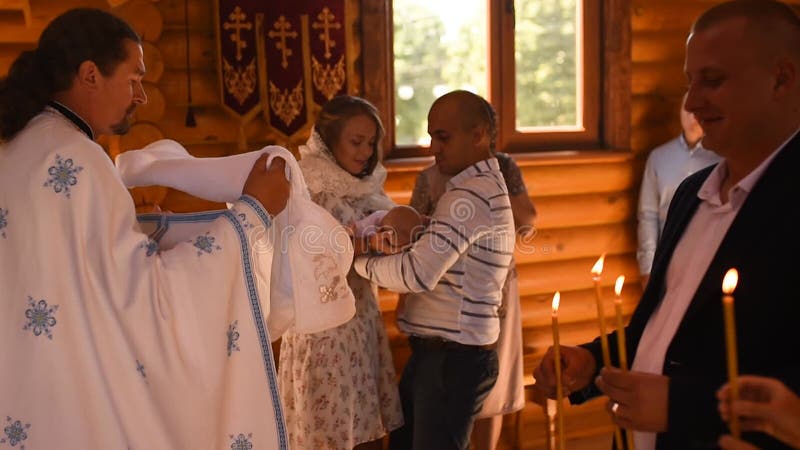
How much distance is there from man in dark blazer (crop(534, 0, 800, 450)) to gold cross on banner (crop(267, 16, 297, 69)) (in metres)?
2.35

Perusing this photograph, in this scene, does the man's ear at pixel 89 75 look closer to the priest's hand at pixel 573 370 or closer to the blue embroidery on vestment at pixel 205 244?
the blue embroidery on vestment at pixel 205 244

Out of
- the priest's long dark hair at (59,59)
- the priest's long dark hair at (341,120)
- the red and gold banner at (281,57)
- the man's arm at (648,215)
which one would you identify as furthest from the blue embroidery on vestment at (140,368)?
the man's arm at (648,215)

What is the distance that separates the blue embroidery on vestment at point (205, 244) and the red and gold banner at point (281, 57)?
5.53 feet

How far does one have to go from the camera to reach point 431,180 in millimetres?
3350

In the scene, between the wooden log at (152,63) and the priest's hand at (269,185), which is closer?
the priest's hand at (269,185)

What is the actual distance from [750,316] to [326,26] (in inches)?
107

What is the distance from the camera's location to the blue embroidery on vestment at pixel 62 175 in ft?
6.12

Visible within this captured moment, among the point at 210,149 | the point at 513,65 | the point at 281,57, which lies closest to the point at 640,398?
the point at 281,57

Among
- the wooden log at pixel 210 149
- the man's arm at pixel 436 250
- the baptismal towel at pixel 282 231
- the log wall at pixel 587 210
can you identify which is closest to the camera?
the baptismal towel at pixel 282 231

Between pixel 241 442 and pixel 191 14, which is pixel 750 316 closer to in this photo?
pixel 241 442

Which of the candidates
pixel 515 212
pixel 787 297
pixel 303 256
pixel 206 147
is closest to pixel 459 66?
pixel 515 212

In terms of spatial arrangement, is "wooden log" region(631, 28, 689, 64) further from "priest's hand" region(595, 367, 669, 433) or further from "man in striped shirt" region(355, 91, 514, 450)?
"priest's hand" region(595, 367, 669, 433)

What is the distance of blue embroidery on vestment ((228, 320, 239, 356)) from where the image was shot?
2.06 meters

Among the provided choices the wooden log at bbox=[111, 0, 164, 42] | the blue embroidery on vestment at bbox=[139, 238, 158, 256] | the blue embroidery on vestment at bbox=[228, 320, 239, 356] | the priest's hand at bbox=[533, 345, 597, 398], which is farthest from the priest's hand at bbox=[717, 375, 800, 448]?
the wooden log at bbox=[111, 0, 164, 42]
